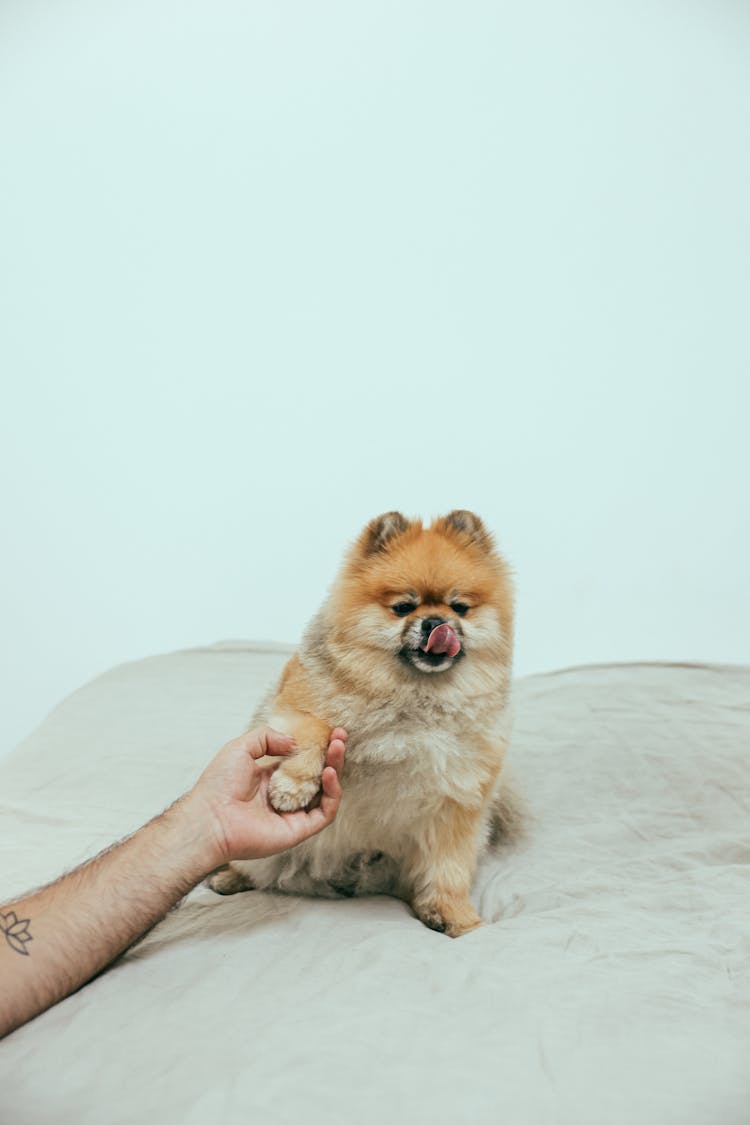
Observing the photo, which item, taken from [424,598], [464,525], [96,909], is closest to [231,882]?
[96,909]

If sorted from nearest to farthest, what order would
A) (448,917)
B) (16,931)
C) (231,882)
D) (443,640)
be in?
1. (16,931)
2. (443,640)
3. (448,917)
4. (231,882)

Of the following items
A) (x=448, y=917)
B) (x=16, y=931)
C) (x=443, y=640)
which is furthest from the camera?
(x=448, y=917)

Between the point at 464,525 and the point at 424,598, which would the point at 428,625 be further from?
the point at 464,525

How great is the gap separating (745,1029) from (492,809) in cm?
74

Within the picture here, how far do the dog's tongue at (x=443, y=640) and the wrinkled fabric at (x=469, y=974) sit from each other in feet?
1.42

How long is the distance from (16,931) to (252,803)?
0.36 metres

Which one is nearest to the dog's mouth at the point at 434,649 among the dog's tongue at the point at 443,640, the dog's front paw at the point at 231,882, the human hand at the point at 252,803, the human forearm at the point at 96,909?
the dog's tongue at the point at 443,640

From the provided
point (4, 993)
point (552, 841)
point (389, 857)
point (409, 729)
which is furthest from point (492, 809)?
point (4, 993)

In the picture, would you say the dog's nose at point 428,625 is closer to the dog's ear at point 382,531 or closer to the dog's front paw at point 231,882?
the dog's ear at point 382,531

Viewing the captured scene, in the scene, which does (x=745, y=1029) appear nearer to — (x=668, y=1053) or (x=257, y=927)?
(x=668, y=1053)

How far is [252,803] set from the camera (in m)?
A: 1.40

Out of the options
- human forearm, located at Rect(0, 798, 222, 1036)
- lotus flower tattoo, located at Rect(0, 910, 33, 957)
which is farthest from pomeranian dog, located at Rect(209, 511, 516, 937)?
lotus flower tattoo, located at Rect(0, 910, 33, 957)

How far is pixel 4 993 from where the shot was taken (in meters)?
1.12

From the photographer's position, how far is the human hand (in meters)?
1.35
